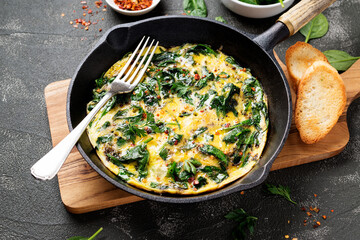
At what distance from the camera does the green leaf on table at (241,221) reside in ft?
14.6

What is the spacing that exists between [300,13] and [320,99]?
1135mm

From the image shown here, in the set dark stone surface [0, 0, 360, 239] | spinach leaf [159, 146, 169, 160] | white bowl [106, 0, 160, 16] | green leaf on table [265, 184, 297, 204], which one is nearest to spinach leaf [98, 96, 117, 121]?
spinach leaf [159, 146, 169, 160]

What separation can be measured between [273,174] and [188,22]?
2.32 meters

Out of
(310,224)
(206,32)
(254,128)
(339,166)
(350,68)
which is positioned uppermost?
(206,32)

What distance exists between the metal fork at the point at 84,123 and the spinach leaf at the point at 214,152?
3.90ft

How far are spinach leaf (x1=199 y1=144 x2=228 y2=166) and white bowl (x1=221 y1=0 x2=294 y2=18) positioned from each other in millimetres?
2367

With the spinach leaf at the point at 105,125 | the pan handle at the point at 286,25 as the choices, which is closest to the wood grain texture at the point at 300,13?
the pan handle at the point at 286,25

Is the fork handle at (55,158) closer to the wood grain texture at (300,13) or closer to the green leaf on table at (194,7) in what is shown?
the green leaf on table at (194,7)

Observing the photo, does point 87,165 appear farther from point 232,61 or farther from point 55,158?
point 232,61

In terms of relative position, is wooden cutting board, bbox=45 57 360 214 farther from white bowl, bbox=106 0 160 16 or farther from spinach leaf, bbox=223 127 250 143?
white bowl, bbox=106 0 160 16

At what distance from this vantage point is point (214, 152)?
4344 mm

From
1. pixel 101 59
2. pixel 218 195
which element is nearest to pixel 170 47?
pixel 101 59

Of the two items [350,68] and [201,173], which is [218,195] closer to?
[201,173]

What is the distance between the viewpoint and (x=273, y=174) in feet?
16.1
